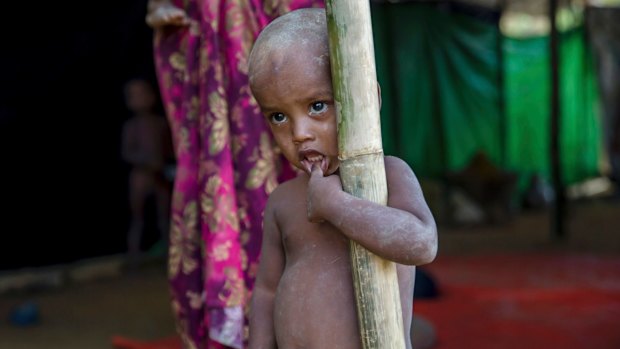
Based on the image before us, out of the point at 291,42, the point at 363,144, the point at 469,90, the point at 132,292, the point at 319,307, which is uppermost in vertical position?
the point at 291,42

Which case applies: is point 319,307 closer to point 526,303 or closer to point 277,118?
point 277,118

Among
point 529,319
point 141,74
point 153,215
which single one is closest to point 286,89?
point 529,319

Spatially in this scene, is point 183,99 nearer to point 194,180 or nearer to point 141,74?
point 194,180

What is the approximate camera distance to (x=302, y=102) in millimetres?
1537

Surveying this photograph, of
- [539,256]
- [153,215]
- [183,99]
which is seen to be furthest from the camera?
[153,215]

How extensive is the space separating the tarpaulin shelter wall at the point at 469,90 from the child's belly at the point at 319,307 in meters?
7.19

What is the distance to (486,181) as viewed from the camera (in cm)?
935

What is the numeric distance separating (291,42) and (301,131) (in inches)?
6.2

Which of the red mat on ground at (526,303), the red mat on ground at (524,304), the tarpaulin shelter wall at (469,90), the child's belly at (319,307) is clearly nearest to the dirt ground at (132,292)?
the red mat on ground at (524,304)

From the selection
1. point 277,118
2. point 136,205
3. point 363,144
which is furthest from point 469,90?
point 363,144

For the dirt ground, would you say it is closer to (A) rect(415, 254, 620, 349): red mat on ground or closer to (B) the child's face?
(A) rect(415, 254, 620, 349): red mat on ground

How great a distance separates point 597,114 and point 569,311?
6.37 metres

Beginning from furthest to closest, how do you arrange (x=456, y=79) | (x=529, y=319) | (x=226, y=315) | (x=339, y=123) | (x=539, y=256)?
(x=456, y=79)
(x=539, y=256)
(x=529, y=319)
(x=226, y=315)
(x=339, y=123)

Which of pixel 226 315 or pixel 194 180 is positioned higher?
pixel 194 180
